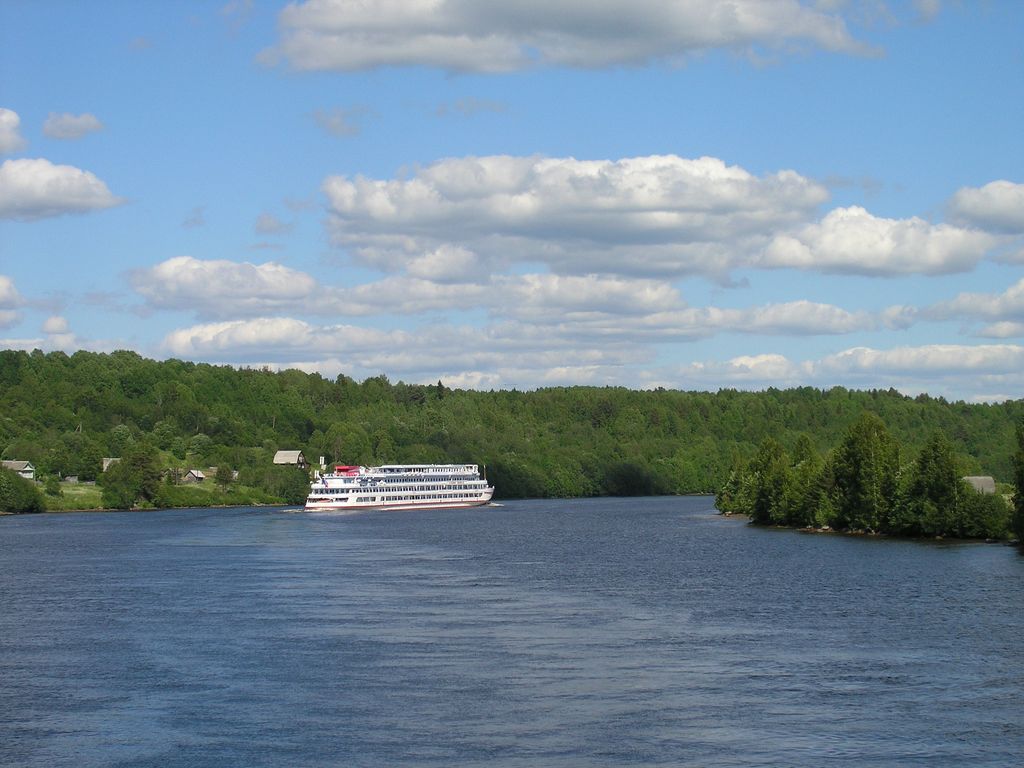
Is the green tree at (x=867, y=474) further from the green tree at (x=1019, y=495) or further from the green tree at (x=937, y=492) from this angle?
the green tree at (x=1019, y=495)

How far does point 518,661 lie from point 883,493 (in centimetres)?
7592

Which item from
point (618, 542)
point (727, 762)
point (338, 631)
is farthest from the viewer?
point (618, 542)

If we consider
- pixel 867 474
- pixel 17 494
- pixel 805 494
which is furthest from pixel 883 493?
pixel 17 494

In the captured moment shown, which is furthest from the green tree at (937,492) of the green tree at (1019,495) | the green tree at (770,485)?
the green tree at (770,485)

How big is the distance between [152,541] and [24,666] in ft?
246

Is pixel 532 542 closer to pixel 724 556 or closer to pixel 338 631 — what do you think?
pixel 724 556

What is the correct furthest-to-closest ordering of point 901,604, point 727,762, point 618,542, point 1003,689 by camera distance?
point 618,542, point 901,604, point 1003,689, point 727,762

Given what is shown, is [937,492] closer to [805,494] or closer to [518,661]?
[805,494]

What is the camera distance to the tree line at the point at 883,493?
4254 inches

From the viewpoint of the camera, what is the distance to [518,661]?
50500 millimetres

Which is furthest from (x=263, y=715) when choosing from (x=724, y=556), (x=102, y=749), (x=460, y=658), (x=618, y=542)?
(x=618, y=542)

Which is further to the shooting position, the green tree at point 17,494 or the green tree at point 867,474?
the green tree at point 17,494

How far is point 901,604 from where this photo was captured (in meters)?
68.6

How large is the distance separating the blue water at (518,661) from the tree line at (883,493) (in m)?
9.15
